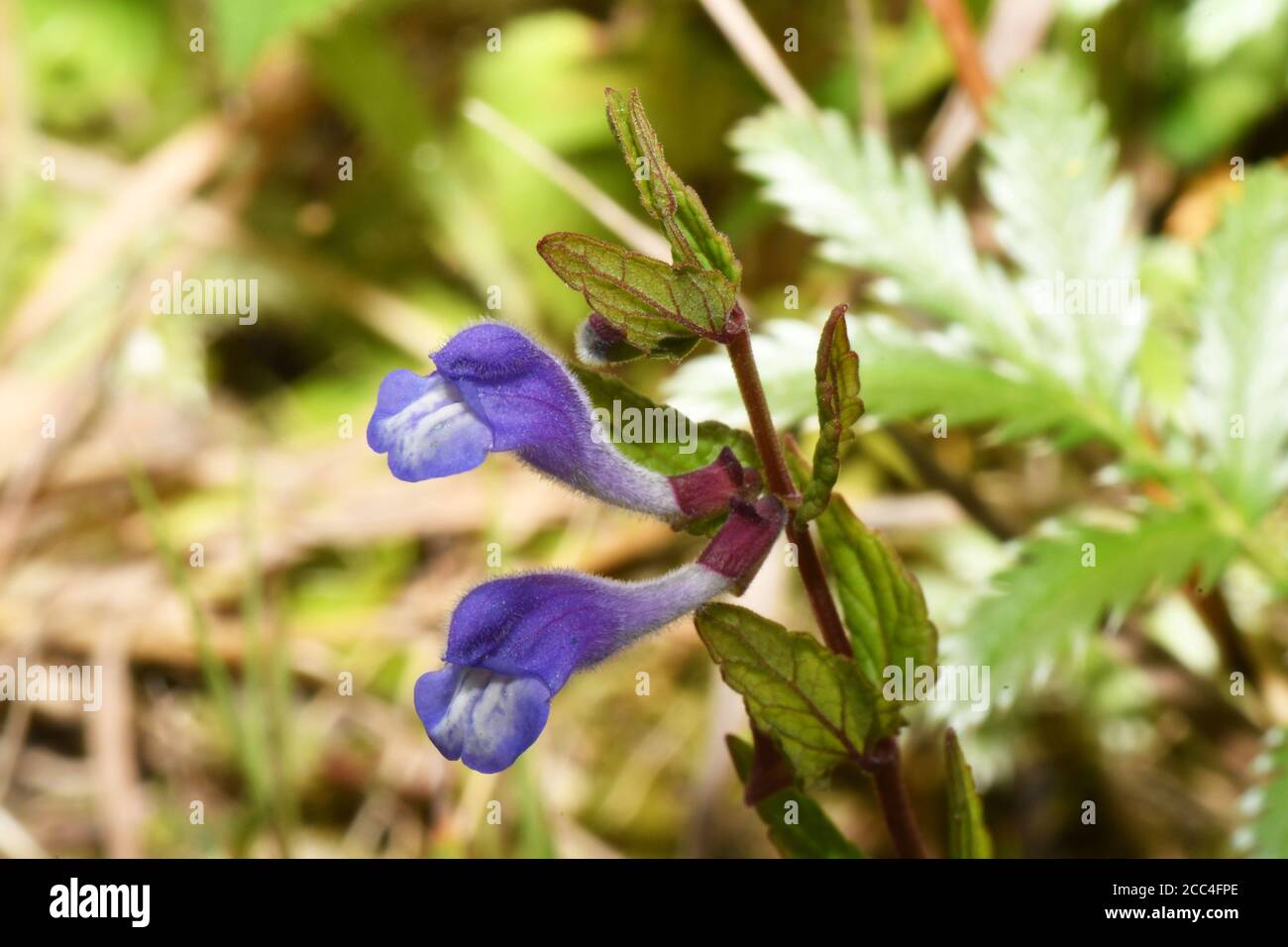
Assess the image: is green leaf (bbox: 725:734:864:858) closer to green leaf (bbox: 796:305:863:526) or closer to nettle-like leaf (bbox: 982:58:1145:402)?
green leaf (bbox: 796:305:863:526)

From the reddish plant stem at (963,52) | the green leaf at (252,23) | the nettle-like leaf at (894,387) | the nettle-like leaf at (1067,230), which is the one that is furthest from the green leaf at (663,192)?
the green leaf at (252,23)

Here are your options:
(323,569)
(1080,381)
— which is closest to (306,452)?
(323,569)

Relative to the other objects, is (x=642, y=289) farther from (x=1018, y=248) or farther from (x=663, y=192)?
(x=1018, y=248)

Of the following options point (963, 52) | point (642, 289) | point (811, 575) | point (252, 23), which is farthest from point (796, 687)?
point (252, 23)

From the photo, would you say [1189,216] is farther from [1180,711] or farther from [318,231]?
[318,231]

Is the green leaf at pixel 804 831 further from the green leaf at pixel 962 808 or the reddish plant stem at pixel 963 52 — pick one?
the reddish plant stem at pixel 963 52
